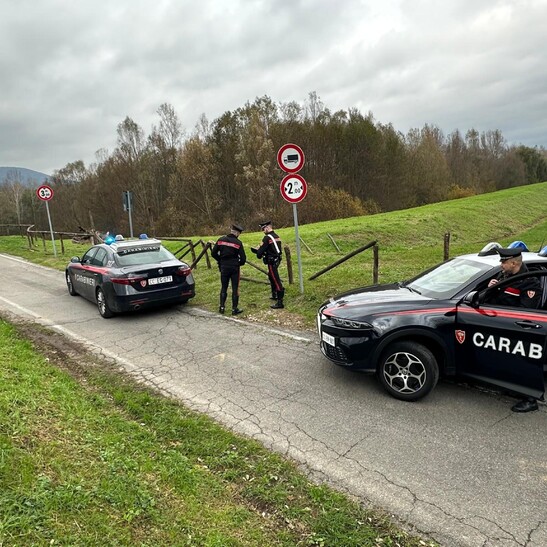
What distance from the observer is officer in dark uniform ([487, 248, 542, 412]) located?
4242 millimetres

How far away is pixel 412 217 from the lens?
2380 cm

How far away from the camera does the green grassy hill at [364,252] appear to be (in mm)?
8961

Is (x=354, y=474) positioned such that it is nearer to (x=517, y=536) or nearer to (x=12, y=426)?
(x=517, y=536)

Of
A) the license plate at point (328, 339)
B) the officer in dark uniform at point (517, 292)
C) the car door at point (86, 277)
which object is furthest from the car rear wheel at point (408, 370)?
the car door at point (86, 277)

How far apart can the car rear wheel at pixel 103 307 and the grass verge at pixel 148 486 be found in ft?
13.1

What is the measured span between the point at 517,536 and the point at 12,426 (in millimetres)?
3986

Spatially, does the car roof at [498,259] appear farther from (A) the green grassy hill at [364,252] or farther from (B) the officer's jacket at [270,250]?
(B) the officer's jacket at [270,250]

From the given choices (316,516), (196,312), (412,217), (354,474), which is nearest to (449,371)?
(354,474)

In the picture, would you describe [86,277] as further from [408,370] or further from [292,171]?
[408,370]

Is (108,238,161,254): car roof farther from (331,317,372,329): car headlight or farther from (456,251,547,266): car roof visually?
(456,251,547,266): car roof

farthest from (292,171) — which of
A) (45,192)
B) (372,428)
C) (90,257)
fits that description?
(45,192)

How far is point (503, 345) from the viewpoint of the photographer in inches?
162

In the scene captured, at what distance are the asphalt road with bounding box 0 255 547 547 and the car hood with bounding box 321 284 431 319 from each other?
2.80 ft

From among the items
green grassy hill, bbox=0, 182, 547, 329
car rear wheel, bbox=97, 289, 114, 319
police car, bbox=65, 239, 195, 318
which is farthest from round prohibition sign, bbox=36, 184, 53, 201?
car rear wheel, bbox=97, 289, 114, 319
